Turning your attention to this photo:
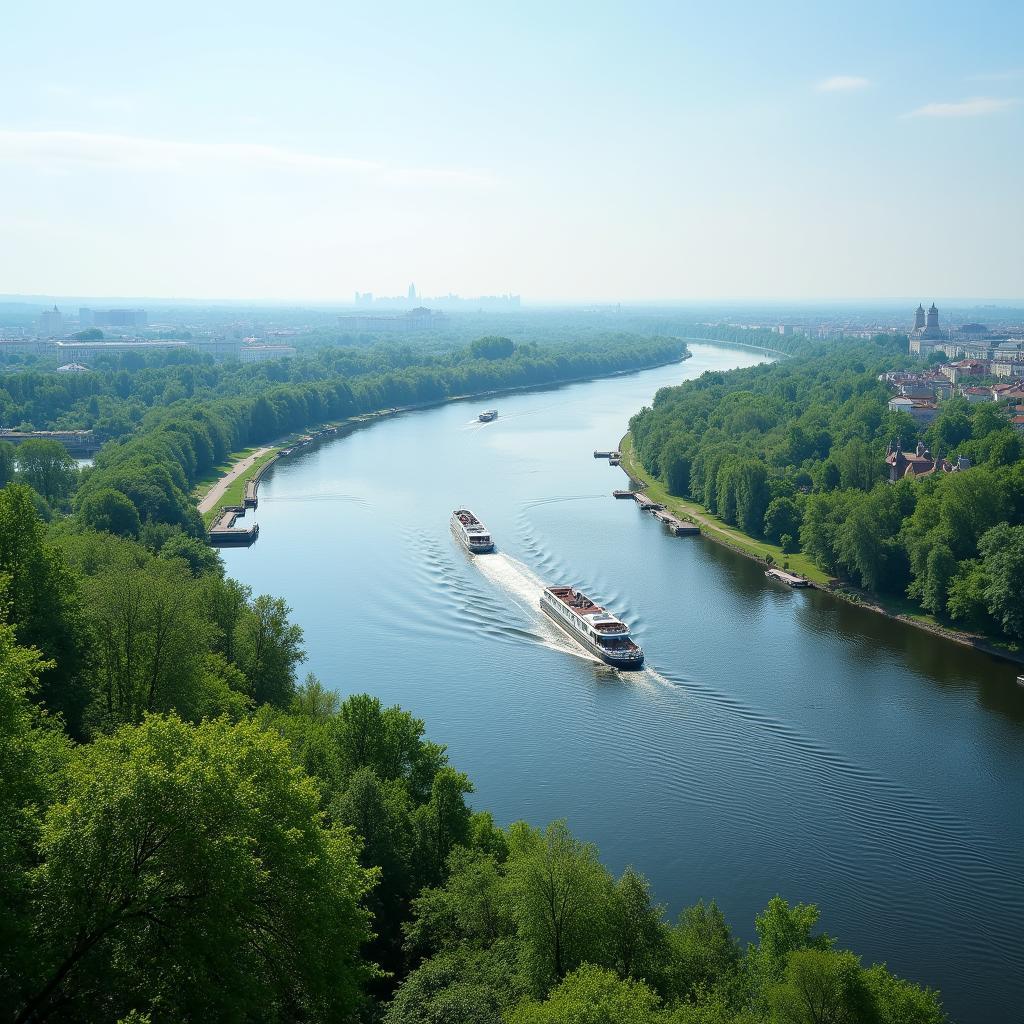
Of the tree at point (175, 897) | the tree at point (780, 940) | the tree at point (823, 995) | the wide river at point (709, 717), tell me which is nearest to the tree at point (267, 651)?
the wide river at point (709, 717)

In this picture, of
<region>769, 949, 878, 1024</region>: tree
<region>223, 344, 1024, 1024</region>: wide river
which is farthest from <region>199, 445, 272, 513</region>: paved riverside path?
<region>769, 949, 878, 1024</region>: tree

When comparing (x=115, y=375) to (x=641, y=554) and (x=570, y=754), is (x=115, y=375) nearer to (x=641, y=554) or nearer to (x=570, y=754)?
(x=641, y=554)

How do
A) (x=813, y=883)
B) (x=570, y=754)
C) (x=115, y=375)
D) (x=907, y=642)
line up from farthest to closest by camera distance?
(x=115, y=375) → (x=907, y=642) → (x=570, y=754) → (x=813, y=883)

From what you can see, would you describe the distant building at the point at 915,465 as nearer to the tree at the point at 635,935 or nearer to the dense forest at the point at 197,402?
the dense forest at the point at 197,402

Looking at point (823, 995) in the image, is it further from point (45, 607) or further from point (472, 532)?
point (472, 532)

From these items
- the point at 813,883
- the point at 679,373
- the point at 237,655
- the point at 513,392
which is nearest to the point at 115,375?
the point at 513,392

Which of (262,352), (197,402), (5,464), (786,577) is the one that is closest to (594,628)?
(786,577)

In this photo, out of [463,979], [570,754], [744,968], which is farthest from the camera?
[570,754]

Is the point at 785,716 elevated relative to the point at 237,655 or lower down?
lower down
